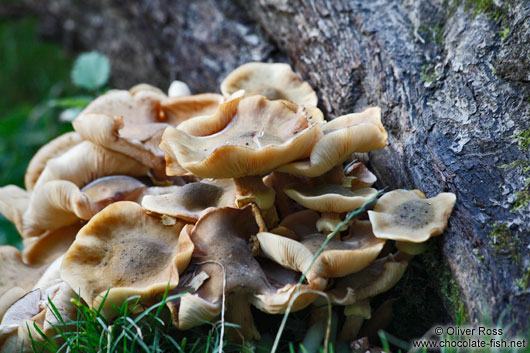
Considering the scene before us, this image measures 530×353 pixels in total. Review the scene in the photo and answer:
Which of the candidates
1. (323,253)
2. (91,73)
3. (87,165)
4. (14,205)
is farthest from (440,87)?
(91,73)

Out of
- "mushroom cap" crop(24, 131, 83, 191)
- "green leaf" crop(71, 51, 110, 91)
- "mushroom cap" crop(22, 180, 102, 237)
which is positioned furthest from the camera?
"green leaf" crop(71, 51, 110, 91)

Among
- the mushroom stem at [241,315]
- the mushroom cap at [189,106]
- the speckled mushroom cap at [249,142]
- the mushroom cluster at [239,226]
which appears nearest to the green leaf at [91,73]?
the mushroom cap at [189,106]

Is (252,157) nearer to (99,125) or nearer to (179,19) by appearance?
(99,125)

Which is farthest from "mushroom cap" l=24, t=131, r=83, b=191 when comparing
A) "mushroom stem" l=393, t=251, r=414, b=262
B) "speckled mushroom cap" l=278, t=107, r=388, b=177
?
"mushroom stem" l=393, t=251, r=414, b=262

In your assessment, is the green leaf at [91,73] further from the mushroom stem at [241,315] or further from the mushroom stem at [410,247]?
the mushroom stem at [410,247]

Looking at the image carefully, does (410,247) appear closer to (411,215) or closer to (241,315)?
(411,215)

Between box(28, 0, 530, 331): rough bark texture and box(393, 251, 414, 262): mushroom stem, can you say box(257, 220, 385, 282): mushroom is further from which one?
box(28, 0, 530, 331): rough bark texture
